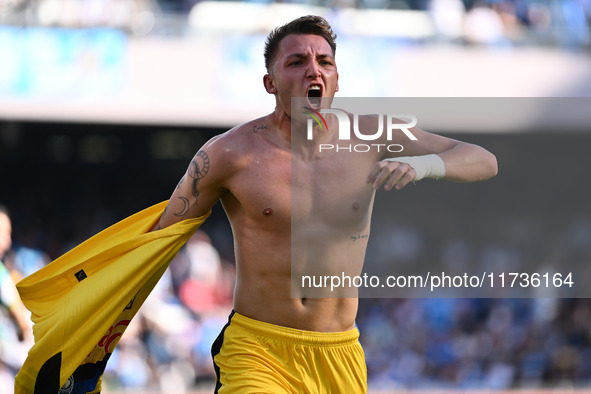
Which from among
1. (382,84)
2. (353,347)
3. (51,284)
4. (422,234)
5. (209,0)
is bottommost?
(353,347)

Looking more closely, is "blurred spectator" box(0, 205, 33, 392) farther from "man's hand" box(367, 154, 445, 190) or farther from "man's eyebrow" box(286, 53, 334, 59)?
"man's hand" box(367, 154, 445, 190)

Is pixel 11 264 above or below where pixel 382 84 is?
below

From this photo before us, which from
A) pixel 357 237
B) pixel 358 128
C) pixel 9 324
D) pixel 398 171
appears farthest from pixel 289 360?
pixel 9 324

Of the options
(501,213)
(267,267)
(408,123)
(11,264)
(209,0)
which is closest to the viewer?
(267,267)

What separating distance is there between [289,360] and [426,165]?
3.28 feet

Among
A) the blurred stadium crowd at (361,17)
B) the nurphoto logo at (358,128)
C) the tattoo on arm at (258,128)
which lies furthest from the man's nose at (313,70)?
the blurred stadium crowd at (361,17)

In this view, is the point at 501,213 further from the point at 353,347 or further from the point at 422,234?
the point at 353,347

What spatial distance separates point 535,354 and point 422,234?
463 cm

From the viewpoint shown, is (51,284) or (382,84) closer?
(51,284)

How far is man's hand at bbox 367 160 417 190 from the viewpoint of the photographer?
141 inches

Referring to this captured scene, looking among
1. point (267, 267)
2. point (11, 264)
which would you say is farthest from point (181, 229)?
point (11, 264)

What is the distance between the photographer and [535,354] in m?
10.3

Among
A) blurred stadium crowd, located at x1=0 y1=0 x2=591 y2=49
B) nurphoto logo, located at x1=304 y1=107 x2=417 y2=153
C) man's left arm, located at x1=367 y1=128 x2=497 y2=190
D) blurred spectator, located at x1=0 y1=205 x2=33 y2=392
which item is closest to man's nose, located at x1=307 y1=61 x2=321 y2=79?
nurphoto logo, located at x1=304 y1=107 x2=417 y2=153

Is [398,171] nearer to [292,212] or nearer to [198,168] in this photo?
[292,212]
